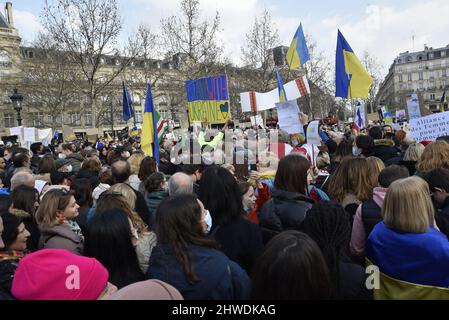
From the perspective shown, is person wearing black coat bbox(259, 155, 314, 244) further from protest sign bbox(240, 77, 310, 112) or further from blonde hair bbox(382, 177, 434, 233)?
protest sign bbox(240, 77, 310, 112)

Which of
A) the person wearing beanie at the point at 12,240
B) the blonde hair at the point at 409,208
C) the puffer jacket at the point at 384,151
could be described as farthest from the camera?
the puffer jacket at the point at 384,151

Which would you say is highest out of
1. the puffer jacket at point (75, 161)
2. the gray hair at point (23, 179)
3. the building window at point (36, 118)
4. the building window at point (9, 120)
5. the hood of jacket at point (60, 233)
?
the building window at point (9, 120)

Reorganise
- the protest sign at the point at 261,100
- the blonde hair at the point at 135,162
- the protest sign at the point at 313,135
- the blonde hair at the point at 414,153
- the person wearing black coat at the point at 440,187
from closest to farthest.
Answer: the person wearing black coat at the point at 440,187 < the blonde hair at the point at 414,153 < the blonde hair at the point at 135,162 < the protest sign at the point at 313,135 < the protest sign at the point at 261,100

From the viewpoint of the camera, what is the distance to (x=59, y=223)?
326cm

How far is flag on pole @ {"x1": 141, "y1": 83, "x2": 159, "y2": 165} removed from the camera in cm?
619

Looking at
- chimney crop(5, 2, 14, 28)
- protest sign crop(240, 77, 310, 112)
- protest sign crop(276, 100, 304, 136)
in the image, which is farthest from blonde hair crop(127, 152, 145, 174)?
chimney crop(5, 2, 14, 28)

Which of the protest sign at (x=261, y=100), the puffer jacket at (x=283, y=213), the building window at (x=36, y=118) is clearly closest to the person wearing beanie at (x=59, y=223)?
the puffer jacket at (x=283, y=213)

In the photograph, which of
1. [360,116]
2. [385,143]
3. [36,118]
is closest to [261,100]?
[385,143]

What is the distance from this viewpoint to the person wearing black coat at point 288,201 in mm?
2977

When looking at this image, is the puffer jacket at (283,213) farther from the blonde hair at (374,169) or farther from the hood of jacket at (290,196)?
the blonde hair at (374,169)

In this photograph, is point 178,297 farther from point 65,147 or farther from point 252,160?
point 65,147

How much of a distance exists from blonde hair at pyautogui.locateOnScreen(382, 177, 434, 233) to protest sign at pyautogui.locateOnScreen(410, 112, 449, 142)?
173 inches

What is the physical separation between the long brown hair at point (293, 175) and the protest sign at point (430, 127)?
4118 mm
